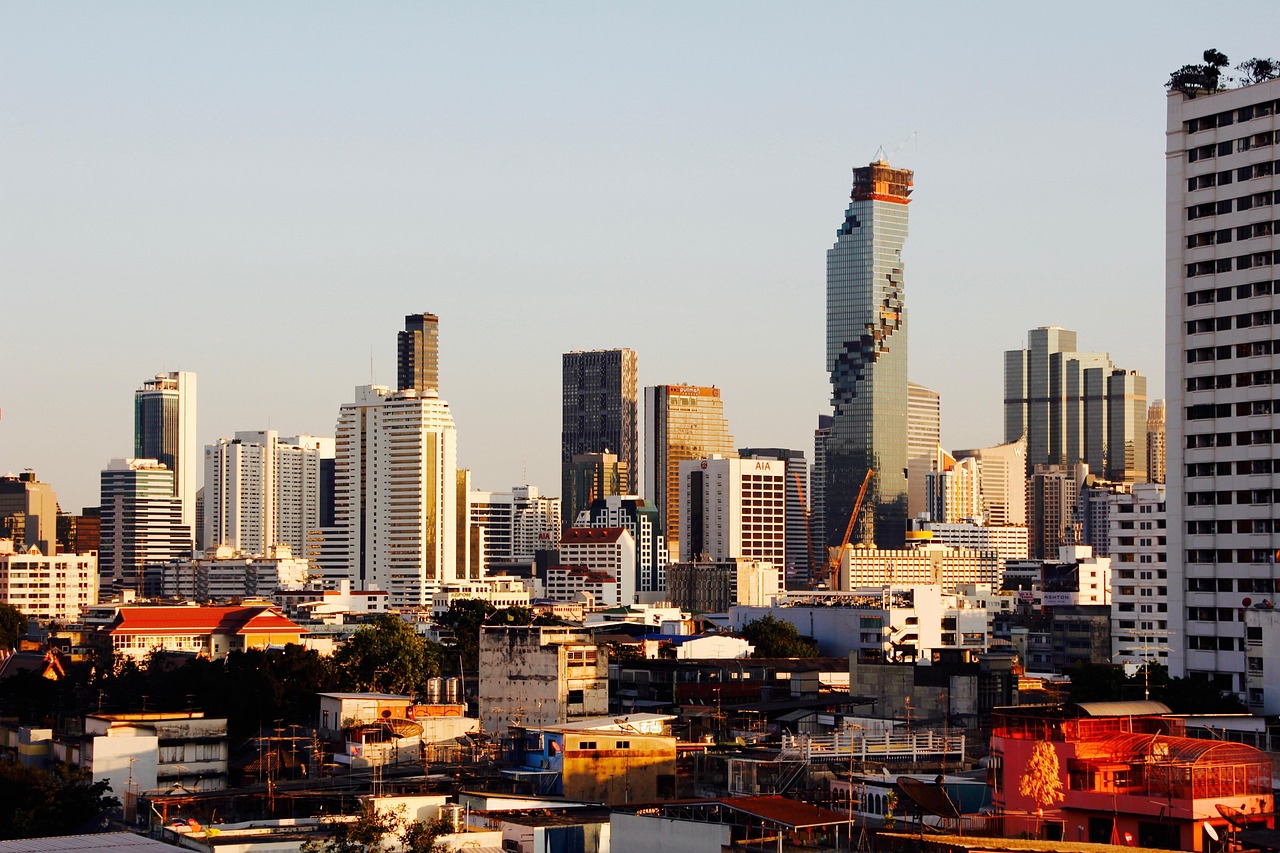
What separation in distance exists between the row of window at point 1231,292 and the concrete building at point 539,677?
1181 inches

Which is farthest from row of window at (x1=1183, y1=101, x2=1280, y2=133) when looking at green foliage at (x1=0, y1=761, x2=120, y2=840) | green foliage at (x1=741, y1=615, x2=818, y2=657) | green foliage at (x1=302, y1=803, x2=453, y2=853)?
green foliage at (x1=741, y1=615, x2=818, y2=657)

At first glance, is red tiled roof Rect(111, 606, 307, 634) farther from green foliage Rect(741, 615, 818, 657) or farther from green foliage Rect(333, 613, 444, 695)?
green foliage Rect(741, 615, 818, 657)

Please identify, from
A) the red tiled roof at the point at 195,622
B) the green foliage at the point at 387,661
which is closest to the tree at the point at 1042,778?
the green foliage at the point at 387,661

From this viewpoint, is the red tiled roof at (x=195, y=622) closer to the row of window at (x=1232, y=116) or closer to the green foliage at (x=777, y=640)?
the green foliage at (x=777, y=640)

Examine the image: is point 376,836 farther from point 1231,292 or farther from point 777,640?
point 777,640

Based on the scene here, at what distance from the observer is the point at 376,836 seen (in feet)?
131

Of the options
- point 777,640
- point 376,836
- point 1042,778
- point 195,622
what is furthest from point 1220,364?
point 195,622

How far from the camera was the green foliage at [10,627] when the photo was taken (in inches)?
6147

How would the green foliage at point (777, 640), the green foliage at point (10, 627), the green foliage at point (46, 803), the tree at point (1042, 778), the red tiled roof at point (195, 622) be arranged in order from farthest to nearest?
the green foliage at point (10, 627) → the red tiled roof at point (195, 622) → the green foliage at point (777, 640) → the green foliage at point (46, 803) → the tree at point (1042, 778)

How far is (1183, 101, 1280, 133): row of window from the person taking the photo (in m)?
78.1

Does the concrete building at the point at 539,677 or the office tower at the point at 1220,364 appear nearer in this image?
the office tower at the point at 1220,364

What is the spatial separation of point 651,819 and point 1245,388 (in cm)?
4748

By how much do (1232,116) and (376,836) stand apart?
53.8 meters

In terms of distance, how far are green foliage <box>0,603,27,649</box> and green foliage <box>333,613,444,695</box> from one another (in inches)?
1761
